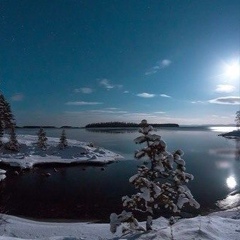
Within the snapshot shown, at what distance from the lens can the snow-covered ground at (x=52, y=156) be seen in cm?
5547

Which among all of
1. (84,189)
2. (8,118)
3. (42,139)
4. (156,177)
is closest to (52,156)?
(42,139)

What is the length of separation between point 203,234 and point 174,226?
7.85 feet

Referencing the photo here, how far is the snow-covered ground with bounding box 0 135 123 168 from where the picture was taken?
182 ft

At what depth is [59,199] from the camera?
31.8m

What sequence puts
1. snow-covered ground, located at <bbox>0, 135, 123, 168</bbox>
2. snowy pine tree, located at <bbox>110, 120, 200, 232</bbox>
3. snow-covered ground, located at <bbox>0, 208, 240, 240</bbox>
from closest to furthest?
snow-covered ground, located at <bbox>0, 208, 240, 240</bbox> < snowy pine tree, located at <bbox>110, 120, 200, 232</bbox> < snow-covered ground, located at <bbox>0, 135, 123, 168</bbox>

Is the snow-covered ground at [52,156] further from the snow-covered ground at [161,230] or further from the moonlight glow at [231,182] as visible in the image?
the snow-covered ground at [161,230]

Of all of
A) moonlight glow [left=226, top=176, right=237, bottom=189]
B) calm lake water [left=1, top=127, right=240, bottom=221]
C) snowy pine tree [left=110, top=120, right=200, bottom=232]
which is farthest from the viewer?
moonlight glow [left=226, top=176, right=237, bottom=189]

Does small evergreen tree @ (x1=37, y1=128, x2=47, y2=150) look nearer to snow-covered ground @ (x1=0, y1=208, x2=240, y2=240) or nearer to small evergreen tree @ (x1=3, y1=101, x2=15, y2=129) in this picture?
small evergreen tree @ (x1=3, y1=101, x2=15, y2=129)

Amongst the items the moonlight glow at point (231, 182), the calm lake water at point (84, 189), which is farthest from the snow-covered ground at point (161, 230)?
the moonlight glow at point (231, 182)

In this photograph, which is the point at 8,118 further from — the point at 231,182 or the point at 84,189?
the point at 231,182

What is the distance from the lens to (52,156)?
208 feet

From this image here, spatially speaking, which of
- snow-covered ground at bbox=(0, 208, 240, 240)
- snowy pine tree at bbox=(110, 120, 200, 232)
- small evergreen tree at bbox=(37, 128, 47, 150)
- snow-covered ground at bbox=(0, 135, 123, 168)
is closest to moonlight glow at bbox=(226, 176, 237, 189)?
snow-covered ground at bbox=(0, 208, 240, 240)

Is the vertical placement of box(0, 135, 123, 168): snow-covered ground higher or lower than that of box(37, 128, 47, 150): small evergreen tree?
lower

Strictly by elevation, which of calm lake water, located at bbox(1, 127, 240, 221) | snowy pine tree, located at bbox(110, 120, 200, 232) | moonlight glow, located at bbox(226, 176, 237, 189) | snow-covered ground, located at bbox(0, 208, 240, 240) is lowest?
calm lake water, located at bbox(1, 127, 240, 221)
